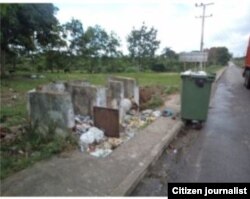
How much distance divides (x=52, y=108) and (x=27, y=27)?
1538cm

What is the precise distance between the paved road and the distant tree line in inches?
152

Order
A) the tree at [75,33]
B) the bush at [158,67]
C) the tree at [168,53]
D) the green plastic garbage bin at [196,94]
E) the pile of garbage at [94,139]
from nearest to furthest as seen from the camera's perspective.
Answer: the pile of garbage at [94,139] → the green plastic garbage bin at [196,94] → the tree at [75,33] → the bush at [158,67] → the tree at [168,53]

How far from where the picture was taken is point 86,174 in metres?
4.42

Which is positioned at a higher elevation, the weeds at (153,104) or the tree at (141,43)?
the tree at (141,43)

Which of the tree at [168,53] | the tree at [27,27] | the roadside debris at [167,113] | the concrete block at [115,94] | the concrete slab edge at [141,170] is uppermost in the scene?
the tree at [27,27]

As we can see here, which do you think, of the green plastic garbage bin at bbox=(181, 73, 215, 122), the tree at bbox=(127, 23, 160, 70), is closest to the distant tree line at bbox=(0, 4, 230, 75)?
the tree at bbox=(127, 23, 160, 70)

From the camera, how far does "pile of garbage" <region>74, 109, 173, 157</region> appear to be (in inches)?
221

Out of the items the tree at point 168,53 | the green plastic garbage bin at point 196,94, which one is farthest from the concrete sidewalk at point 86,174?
the tree at point 168,53

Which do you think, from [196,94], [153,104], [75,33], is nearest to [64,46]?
[75,33]

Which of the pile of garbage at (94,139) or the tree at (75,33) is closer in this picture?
the pile of garbage at (94,139)

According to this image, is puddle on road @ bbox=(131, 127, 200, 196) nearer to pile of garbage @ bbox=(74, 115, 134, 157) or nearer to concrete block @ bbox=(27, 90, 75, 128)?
pile of garbage @ bbox=(74, 115, 134, 157)

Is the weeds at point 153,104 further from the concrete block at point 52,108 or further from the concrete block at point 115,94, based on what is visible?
the concrete block at point 52,108

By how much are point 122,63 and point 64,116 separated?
119 feet

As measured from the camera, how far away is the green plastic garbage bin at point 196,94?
7.73 m
